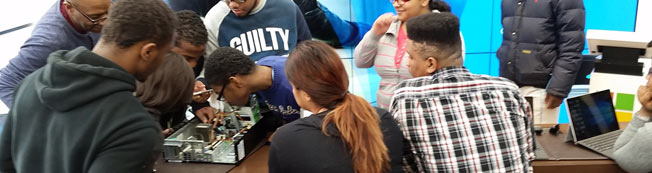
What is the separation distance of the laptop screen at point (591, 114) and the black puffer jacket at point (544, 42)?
2.26 feet

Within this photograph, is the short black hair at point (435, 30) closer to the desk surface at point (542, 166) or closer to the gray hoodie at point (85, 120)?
the desk surface at point (542, 166)

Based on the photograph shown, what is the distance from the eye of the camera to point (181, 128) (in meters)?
1.97

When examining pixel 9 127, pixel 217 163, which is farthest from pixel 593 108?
pixel 9 127

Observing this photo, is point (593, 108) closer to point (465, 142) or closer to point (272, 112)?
point (465, 142)

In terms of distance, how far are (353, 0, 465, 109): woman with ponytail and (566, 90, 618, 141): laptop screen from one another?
0.72m

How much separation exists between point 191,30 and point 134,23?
1007 mm

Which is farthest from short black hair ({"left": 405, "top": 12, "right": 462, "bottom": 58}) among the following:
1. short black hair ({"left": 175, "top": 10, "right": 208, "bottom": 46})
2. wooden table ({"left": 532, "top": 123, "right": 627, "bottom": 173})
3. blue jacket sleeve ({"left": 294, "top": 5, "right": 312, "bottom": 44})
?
blue jacket sleeve ({"left": 294, "top": 5, "right": 312, "bottom": 44})

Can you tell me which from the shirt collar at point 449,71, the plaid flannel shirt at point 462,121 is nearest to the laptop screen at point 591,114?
the plaid flannel shirt at point 462,121

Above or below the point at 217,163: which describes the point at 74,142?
above

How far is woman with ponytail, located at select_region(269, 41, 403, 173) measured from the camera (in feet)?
4.35

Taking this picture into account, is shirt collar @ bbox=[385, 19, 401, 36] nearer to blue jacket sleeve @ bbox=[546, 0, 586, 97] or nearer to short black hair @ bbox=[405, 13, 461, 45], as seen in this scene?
short black hair @ bbox=[405, 13, 461, 45]

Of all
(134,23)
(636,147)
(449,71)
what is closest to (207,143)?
(134,23)

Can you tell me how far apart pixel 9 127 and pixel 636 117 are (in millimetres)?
2085

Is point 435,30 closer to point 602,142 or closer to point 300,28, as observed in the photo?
point 602,142
